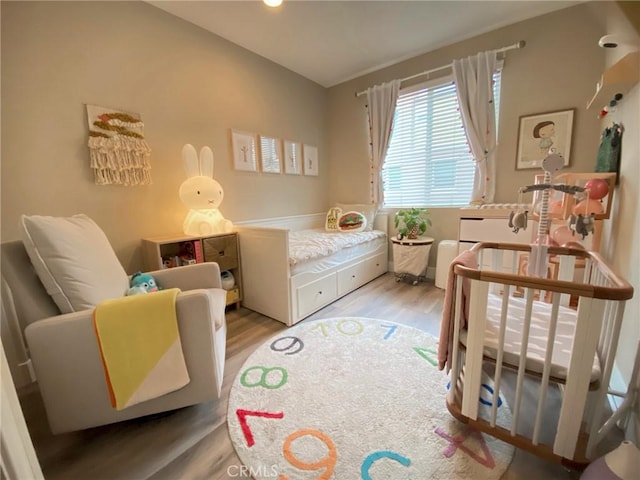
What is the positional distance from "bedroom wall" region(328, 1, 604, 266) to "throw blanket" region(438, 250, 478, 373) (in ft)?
6.68

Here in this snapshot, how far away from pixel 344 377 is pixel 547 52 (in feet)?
10.5

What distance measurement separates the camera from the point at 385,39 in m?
2.62

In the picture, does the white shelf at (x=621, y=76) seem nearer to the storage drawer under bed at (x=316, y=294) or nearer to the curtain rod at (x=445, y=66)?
the curtain rod at (x=445, y=66)

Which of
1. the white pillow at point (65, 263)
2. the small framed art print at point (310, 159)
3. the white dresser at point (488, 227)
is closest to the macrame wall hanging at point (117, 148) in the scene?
the white pillow at point (65, 263)

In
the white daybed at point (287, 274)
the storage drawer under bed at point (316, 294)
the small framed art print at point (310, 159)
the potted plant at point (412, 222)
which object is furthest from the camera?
the small framed art print at point (310, 159)

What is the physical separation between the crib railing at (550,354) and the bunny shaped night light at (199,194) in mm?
1925

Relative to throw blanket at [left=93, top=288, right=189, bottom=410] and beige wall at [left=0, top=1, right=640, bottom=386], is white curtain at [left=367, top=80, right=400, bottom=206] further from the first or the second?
throw blanket at [left=93, top=288, right=189, bottom=410]

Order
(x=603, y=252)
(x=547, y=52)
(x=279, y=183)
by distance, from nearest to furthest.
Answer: (x=603, y=252), (x=547, y=52), (x=279, y=183)

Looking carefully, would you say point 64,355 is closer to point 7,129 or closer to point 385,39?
point 7,129

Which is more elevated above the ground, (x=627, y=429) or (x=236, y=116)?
(x=236, y=116)

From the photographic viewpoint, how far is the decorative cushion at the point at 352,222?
10.4ft

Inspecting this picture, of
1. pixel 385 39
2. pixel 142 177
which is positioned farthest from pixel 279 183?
pixel 385 39

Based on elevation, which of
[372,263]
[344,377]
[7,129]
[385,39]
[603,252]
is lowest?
[344,377]

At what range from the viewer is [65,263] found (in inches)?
→ 43.8
